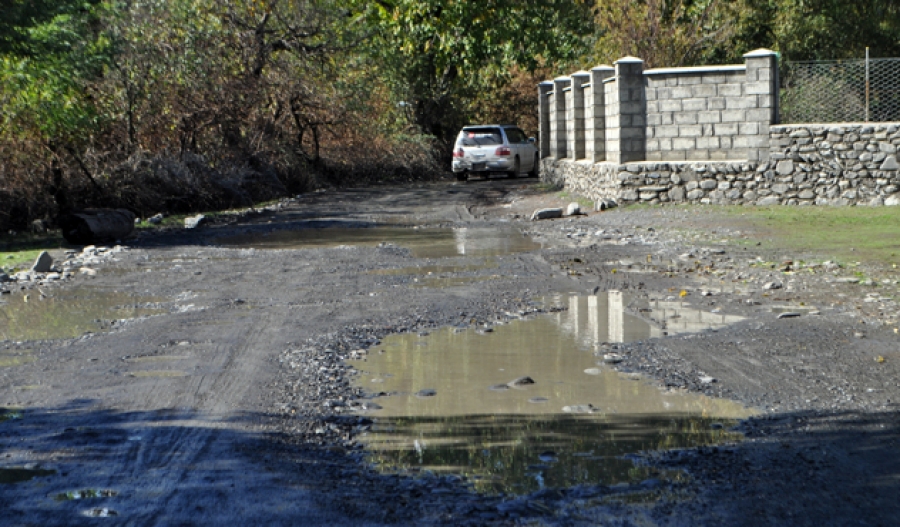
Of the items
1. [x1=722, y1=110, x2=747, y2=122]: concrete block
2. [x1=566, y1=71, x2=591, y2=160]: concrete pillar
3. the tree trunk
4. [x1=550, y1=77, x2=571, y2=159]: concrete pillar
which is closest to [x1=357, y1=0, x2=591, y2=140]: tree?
[x1=550, y1=77, x2=571, y2=159]: concrete pillar

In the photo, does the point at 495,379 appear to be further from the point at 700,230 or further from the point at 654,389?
the point at 700,230

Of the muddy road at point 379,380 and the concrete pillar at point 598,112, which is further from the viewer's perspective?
the concrete pillar at point 598,112

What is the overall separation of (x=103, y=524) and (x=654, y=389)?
11.6 feet

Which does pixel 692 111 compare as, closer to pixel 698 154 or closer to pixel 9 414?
pixel 698 154

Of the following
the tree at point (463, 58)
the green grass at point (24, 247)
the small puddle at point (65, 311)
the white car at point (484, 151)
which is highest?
the tree at point (463, 58)

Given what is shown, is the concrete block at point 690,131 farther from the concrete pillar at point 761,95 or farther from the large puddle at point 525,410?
the large puddle at point 525,410

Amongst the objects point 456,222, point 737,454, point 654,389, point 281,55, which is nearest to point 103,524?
point 737,454

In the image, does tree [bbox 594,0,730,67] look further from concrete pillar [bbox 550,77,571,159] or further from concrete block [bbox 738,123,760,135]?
concrete block [bbox 738,123,760,135]

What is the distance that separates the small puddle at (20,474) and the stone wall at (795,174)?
50.7ft

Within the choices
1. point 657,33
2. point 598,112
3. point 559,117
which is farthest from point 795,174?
point 657,33

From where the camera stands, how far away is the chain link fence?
57.9 ft

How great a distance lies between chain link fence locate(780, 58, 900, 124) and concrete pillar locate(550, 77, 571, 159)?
8.84 m

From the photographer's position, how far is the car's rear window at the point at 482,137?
30531 mm

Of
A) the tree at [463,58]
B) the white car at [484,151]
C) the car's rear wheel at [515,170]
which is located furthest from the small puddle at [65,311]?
the car's rear wheel at [515,170]
